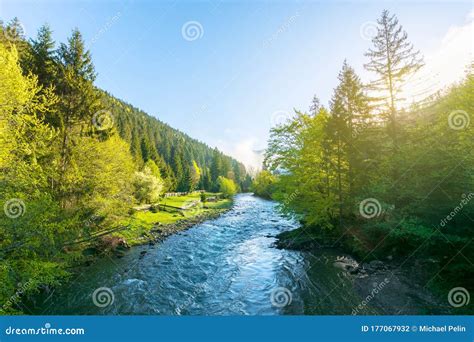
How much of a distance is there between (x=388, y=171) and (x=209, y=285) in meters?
13.4

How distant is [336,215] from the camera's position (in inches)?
750

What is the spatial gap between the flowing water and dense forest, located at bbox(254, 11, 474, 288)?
357 cm

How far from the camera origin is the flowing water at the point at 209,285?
1034 cm

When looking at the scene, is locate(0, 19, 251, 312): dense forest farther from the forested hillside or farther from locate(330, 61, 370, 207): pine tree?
the forested hillside

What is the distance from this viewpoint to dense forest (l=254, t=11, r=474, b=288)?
988cm

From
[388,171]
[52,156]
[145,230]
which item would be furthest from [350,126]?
[52,156]

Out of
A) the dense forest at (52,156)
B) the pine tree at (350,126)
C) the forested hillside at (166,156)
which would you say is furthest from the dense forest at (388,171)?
the forested hillside at (166,156)

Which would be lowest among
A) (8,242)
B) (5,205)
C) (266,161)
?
(8,242)

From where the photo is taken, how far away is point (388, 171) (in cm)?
1477

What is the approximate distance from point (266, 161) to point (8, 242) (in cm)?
1840

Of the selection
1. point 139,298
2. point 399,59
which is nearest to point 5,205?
point 139,298

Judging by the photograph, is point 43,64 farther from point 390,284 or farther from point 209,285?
point 390,284

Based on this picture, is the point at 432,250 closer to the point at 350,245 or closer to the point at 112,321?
the point at 350,245

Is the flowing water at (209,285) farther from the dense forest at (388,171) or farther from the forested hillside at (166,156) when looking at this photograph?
the forested hillside at (166,156)
